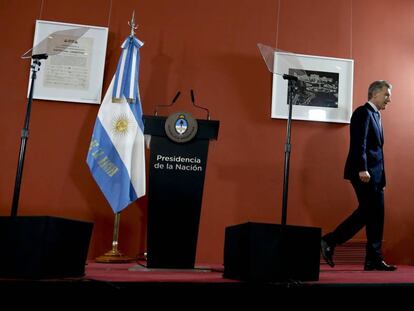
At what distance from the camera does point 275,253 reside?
2203 millimetres

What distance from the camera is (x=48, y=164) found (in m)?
3.98

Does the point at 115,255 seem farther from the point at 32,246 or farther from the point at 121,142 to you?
the point at 32,246

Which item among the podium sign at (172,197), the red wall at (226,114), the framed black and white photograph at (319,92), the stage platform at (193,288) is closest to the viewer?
the stage platform at (193,288)

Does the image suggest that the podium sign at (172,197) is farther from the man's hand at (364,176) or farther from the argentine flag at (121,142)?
the man's hand at (364,176)

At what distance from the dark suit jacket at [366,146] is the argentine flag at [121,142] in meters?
1.61

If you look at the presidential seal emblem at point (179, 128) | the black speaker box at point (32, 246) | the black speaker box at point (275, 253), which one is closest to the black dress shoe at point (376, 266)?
the black speaker box at point (275, 253)

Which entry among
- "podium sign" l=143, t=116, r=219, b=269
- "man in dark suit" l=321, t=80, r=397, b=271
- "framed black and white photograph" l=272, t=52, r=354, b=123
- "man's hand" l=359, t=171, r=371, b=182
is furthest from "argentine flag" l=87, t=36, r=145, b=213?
"man's hand" l=359, t=171, r=371, b=182

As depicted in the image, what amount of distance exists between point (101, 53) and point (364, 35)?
249cm

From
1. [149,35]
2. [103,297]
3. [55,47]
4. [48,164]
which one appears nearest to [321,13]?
[149,35]

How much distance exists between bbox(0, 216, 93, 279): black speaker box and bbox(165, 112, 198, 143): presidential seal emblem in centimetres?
92

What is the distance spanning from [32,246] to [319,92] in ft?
10.1

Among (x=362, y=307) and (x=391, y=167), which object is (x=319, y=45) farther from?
(x=362, y=307)

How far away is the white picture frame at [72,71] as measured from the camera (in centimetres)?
402

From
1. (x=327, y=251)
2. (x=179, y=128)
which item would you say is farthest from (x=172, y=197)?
(x=327, y=251)
